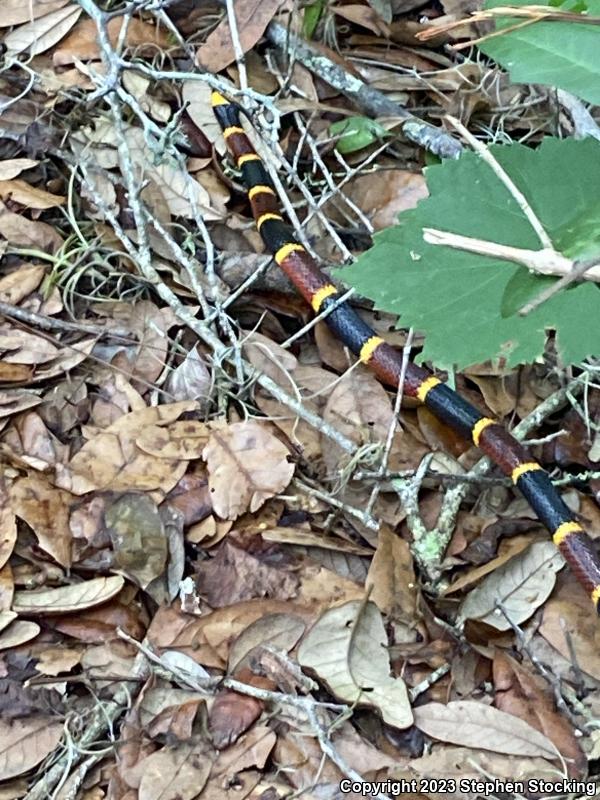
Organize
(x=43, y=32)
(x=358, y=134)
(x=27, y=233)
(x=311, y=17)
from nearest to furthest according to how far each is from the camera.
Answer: (x=27, y=233), (x=358, y=134), (x=43, y=32), (x=311, y=17)

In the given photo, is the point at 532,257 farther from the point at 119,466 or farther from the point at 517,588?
the point at 119,466

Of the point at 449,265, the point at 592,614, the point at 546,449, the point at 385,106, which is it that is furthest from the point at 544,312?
the point at 385,106

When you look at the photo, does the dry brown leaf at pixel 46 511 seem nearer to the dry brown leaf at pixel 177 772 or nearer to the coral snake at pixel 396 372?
the dry brown leaf at pixel 177 772

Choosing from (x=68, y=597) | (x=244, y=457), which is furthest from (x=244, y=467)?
(x=68, y=597)

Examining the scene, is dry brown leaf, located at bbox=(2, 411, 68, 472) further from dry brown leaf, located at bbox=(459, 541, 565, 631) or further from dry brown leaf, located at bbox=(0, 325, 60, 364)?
dry brown leaf, located at bbox=(459, 541, 565, 631)

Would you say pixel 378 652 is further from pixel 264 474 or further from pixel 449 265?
pixel 449 265

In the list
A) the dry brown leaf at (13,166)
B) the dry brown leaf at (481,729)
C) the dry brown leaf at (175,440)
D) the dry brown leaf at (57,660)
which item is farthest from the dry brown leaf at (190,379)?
the dry brown leaf at (481,729)
